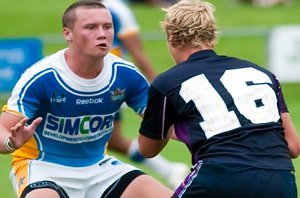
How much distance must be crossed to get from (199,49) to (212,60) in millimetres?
94

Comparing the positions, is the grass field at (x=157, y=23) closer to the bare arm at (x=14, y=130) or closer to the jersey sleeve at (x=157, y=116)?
the bare arm at (x=14, y=130)

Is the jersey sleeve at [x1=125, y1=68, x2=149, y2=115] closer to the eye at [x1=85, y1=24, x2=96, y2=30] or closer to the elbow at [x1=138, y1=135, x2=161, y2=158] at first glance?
the eye at [x1=85, y1=24, x2=96, y2=30]

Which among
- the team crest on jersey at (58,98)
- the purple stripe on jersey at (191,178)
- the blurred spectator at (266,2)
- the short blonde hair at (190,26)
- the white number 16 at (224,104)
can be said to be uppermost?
the short blonde hair at (190,26)

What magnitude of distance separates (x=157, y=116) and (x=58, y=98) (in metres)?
1.07

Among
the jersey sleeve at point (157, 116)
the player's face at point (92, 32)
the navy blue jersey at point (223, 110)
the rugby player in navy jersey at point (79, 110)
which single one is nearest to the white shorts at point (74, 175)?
the rugby player in navy jersey at point (79, 110)

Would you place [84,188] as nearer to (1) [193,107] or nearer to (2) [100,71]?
(2) [100,71]

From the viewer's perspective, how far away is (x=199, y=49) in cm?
596

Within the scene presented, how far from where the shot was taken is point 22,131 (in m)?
6.17

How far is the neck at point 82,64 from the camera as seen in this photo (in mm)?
6887

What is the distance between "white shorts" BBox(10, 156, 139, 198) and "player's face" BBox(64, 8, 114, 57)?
28.6 inches

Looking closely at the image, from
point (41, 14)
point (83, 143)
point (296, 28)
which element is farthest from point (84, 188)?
point (41, 14)

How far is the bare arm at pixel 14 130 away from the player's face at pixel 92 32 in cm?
61

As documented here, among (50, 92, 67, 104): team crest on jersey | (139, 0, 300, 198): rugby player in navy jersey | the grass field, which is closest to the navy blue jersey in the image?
(139, 0, 300, 198): rugby player in navy jersey

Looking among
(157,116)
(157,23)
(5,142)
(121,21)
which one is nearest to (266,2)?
(157,23)
